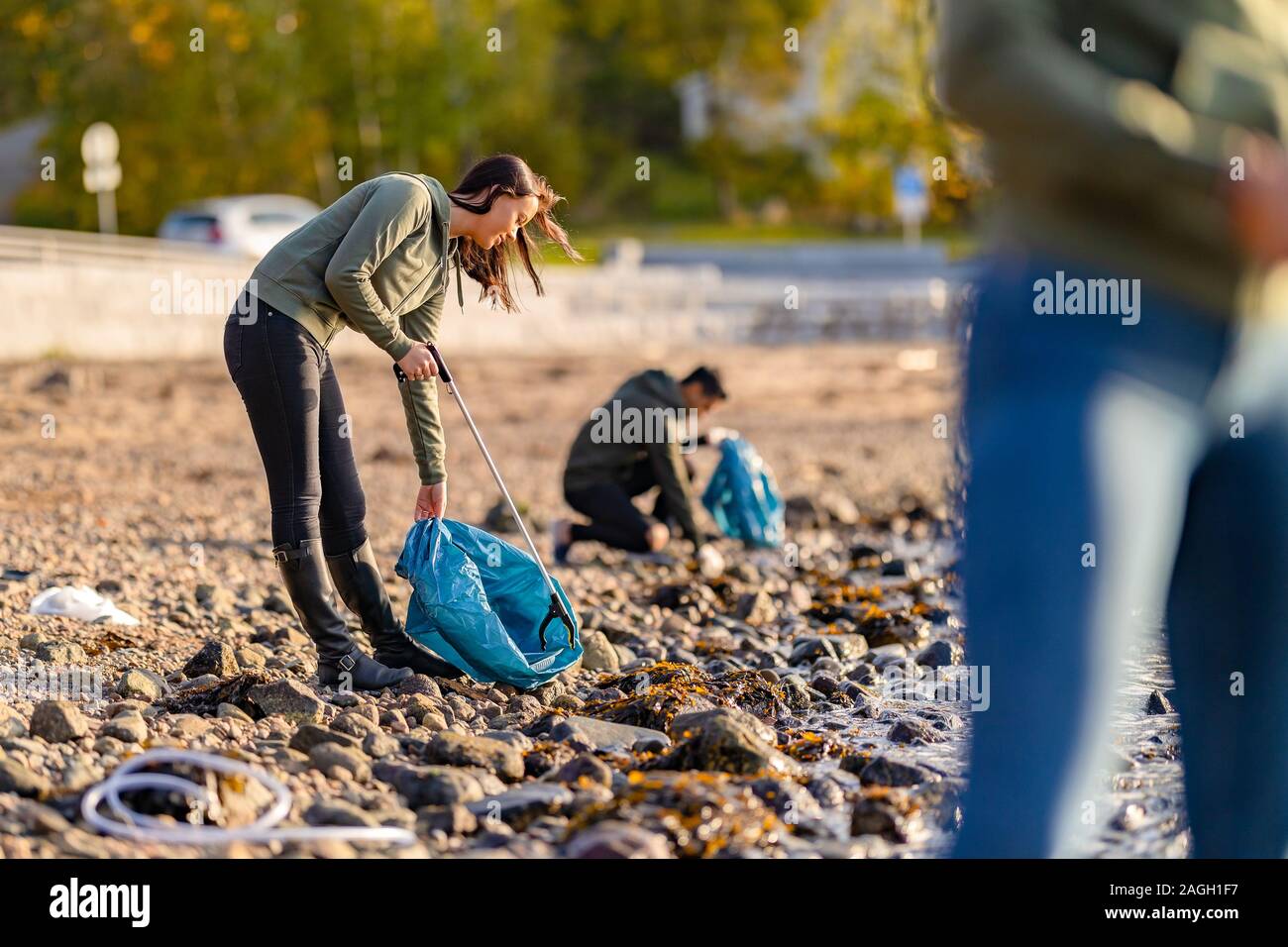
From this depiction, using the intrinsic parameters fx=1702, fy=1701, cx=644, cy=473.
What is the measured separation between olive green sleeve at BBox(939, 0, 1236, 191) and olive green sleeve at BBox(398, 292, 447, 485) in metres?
3.15

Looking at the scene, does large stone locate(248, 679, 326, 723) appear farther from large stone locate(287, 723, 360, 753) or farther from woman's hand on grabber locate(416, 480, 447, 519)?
woman's hand on grabber locate(416, 480, 447, 519)

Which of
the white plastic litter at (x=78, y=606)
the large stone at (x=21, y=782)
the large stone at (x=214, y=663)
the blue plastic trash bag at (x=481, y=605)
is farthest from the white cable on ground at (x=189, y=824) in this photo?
the white plastic litter at (x=78, y=606)

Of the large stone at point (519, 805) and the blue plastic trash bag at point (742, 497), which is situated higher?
the blue plastic trash bag at point (742, 497)

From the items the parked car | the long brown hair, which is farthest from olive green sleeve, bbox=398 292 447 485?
the parked car

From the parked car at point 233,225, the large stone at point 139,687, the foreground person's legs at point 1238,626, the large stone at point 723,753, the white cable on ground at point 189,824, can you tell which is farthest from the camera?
the parked car at point 233,225

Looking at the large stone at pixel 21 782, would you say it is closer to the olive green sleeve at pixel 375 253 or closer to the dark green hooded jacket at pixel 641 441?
the olive green sleeve at pixel 375 253

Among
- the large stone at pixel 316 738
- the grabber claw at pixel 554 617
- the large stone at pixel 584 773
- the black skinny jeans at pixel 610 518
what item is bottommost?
the large stone at pixel 584 773

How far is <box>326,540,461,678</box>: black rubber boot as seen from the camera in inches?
196

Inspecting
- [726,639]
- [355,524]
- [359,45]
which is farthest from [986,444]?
[359,45]

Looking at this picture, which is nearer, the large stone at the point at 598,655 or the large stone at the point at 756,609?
the large stone at the point at 598,655

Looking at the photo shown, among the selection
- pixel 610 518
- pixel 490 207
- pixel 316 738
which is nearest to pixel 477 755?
pixel 316 738

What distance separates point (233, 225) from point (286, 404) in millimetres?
24052

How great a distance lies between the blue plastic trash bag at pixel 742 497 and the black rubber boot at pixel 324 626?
14.0 ft

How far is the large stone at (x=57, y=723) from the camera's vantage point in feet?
14.2
